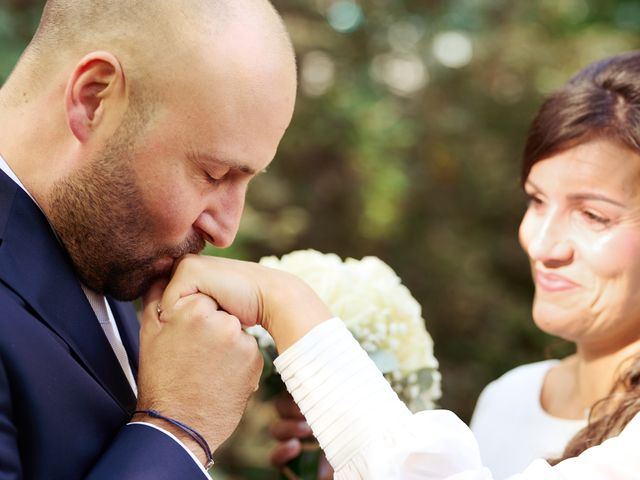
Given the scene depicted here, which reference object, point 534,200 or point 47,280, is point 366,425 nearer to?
point 47,280

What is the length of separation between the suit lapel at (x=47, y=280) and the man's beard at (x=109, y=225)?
0.14ft

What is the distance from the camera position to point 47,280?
1.73m

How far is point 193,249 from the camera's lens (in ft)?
6.41

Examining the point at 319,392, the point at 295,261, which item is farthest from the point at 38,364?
the point at 295,261

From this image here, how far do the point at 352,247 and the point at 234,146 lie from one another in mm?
6606

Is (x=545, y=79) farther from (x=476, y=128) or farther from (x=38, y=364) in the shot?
(x=38, y=364)

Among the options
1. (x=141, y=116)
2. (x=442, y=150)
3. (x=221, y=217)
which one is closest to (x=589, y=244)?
(x=221, y=217)

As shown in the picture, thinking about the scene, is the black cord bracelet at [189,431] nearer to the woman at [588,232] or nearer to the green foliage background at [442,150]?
the woman at [588,232]

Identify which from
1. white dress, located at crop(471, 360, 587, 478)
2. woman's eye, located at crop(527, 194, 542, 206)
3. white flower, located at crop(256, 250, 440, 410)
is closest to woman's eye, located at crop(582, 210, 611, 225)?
woman's eye, located at crop(527, 194, 542, 206)

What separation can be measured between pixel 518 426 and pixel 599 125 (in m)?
1.16

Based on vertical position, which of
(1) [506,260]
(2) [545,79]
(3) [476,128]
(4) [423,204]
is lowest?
(1) [506,260]

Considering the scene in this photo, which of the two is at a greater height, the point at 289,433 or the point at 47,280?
the point at 47,280

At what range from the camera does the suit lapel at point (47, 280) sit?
5.52ft

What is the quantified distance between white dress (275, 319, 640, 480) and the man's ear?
26.1 inches
